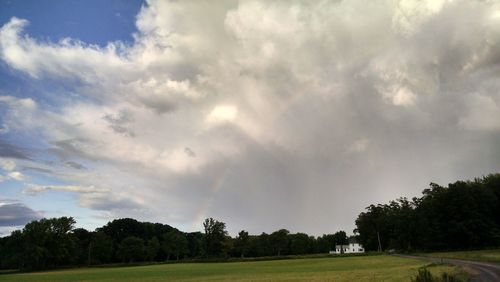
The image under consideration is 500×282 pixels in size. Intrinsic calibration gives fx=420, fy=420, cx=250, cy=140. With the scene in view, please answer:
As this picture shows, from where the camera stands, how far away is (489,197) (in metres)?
130

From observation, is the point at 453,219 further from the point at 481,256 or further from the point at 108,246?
the point at 108,246

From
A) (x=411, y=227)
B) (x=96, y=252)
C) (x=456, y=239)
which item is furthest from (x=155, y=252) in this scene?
(x=456, y=239)

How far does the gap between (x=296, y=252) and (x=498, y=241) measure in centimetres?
9233

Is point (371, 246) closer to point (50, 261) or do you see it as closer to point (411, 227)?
point (411, 227)

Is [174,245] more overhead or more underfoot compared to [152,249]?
more overhead

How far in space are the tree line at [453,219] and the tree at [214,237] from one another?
71304 mm

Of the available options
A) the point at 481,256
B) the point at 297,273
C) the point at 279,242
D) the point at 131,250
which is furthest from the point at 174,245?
the point at 481,256

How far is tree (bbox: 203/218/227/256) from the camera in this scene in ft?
600

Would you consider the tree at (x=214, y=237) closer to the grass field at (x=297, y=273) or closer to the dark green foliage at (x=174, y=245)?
the dark green foliage at (x=174, y=245)

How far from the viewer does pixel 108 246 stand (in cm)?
17025

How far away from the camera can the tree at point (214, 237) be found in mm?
183000

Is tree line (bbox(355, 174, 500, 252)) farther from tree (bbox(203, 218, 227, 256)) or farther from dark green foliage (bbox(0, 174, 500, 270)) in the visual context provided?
tree (bbox(203, 218, 227, 256))

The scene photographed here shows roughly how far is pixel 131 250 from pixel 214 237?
116 feet

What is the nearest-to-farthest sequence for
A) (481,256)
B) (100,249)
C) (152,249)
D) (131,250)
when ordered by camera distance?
(481,256) < (100,249) < (131,250) < (152,249)
